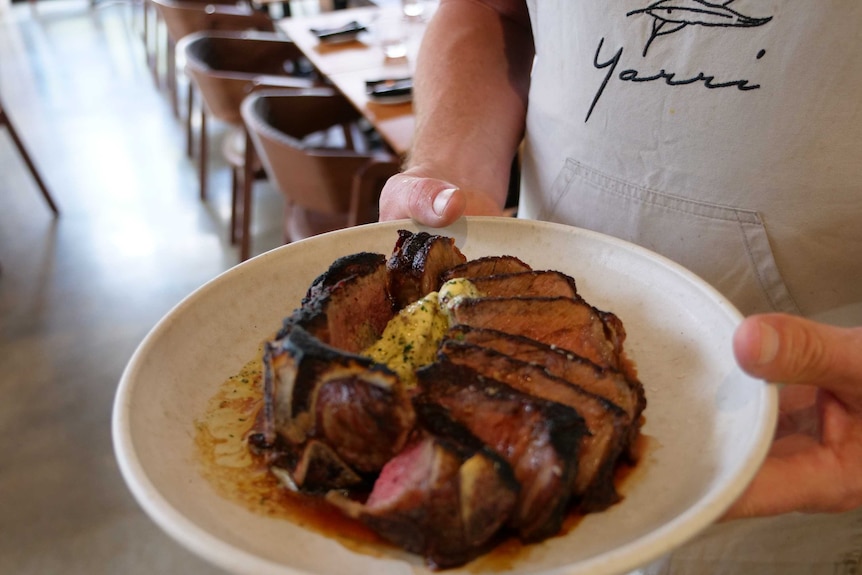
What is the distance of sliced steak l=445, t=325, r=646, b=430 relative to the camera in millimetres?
1201

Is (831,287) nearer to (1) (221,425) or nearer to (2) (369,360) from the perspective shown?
(2) (369,360)

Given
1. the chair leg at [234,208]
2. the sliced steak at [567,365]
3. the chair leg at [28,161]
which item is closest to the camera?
the sliced steak at [567,365]

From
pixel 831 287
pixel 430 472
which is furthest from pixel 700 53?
pixel 430 472

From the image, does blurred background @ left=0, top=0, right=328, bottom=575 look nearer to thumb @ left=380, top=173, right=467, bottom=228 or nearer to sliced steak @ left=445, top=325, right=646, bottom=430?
thumb @ left=380, top=173, right=467, bottom=228

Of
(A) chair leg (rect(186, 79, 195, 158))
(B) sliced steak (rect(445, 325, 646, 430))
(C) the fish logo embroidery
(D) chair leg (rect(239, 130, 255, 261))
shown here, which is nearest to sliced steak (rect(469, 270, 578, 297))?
(B) sliced steak (rect(445, 325, 646, 430))

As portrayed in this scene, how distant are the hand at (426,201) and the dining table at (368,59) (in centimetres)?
131

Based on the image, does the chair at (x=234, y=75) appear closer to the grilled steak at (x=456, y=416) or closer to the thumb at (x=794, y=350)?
the grilled steak at (x=456, y=416)

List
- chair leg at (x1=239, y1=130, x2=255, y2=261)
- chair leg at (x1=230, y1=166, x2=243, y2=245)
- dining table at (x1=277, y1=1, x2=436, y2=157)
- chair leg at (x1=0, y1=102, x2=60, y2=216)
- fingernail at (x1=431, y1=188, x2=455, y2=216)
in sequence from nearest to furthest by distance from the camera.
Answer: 1. fingernail at (x1=431, y1=188, x2=455, y2=216)
2. dining table at (x1=277, y1=1, x2=436, y2=157)
3. chair leg at (x1=239, y1=130, x2=255, y2=261)
4. chair leg at (x1=230, y1=166, x2=243, y2=245)
5. chair leg at (x1=0, y1=102, x2=60, y2=216)

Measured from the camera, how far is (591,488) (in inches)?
42.4

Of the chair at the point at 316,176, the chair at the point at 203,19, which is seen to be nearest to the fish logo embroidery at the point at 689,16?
the chair at the point at 316,176

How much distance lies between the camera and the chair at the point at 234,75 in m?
4.38

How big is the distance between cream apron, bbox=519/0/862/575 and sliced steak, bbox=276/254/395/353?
0.65 m

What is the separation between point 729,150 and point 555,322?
1.79 feet

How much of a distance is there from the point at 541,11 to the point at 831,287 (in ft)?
3.19
